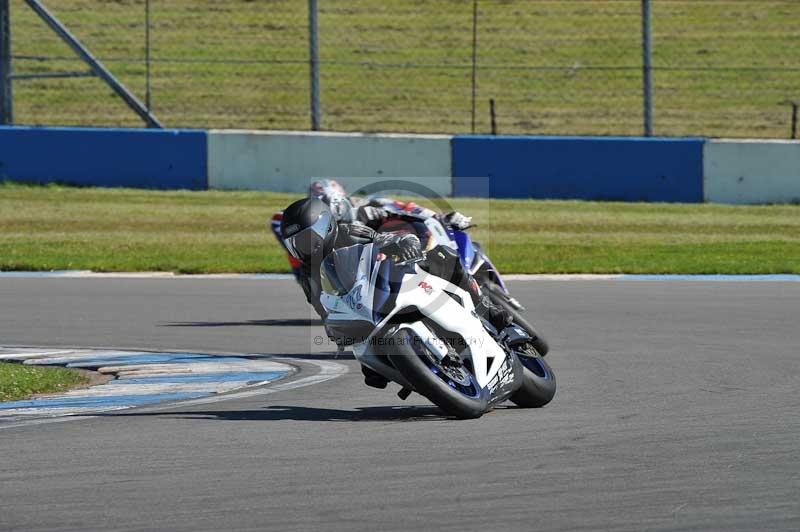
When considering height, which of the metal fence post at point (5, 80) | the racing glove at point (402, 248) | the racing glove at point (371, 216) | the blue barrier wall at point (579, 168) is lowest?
the racing glove at point (402, 248)

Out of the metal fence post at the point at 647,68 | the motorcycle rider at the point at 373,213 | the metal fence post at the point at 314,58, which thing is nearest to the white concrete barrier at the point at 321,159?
the metal fence post at the point at 314,58

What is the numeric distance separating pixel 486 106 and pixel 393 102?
2.35 metres

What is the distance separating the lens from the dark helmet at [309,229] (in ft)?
27.5

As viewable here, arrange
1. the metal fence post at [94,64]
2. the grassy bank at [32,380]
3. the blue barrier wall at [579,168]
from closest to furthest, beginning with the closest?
the grassy bank at [32,380] → the blue barrier wall at [579,168] → the metal fence post at [94,64]

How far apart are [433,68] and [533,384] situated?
19683 millimetres

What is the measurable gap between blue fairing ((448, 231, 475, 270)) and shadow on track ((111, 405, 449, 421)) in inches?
77.1

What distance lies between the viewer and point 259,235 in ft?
63.2

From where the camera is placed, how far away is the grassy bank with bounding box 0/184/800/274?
16.5m

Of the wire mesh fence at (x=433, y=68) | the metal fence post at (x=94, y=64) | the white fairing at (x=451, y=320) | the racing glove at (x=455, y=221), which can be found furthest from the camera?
the wire mesh fence at (x=433, y=68)

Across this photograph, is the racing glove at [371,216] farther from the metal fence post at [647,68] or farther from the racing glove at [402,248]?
the metal fence post at [647,68]

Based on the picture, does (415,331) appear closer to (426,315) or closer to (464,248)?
(426,315)

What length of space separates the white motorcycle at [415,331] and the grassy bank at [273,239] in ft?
27.0

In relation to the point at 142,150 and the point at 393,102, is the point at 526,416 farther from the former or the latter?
the point at 393,102

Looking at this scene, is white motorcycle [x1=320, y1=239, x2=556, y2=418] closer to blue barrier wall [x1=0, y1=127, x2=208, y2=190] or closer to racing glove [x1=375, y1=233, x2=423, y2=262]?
racing glove [x1=375, y1=233, x2=423, y2=262]
